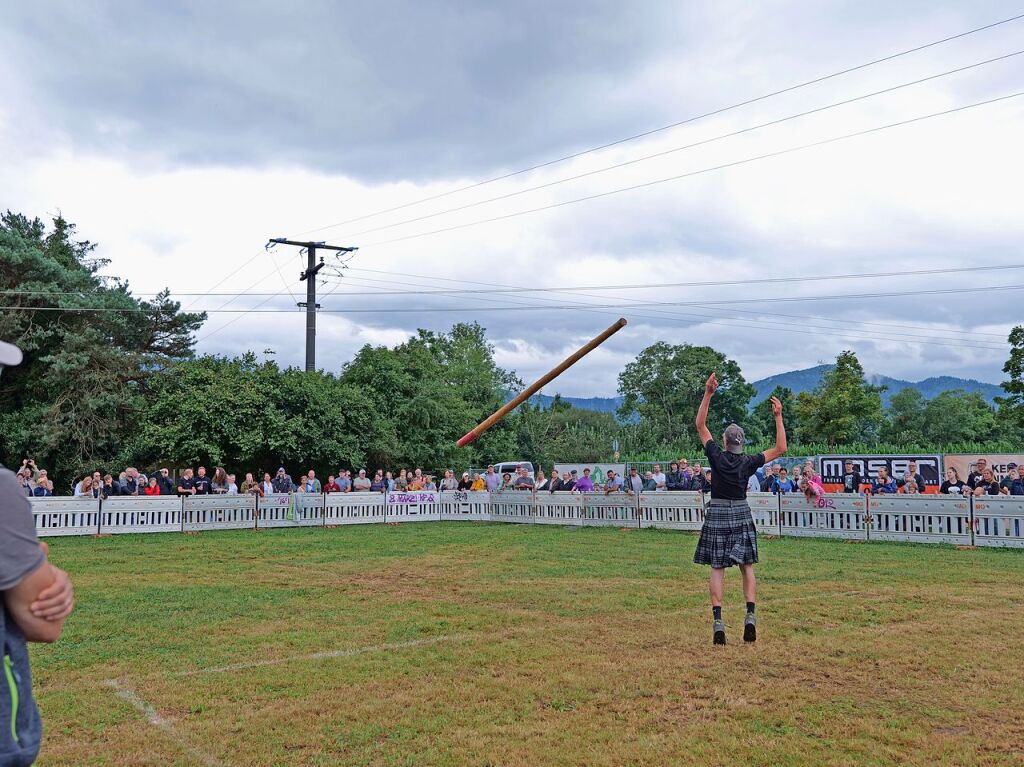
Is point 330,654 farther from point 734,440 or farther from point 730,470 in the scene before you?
point 734,440

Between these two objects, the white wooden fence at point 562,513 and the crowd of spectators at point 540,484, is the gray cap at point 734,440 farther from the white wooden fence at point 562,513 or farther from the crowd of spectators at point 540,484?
the white wooden fence at point 562,513

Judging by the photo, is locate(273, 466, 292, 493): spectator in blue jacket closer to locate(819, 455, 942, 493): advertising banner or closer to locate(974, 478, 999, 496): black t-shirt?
locate(974, 478, 999, 496): black t-shirt

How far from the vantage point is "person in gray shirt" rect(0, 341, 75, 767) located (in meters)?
1.85

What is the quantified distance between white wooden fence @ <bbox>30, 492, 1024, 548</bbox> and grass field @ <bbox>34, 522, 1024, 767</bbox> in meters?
3.72

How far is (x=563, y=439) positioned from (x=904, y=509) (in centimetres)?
3652

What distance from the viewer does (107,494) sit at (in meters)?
17.5

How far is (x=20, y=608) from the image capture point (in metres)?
1.88

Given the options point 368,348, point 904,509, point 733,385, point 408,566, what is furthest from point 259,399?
point 733,385

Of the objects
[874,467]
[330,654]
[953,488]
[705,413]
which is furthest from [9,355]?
[874,467]

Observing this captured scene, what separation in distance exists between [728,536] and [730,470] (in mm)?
510

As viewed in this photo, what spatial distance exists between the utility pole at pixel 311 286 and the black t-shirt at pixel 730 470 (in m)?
22.8

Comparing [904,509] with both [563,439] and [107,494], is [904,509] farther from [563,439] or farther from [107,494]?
[563,439]

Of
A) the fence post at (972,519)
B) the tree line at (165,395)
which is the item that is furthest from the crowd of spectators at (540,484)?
the tree line at (165,395)

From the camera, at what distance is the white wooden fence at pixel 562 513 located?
1388 cm
